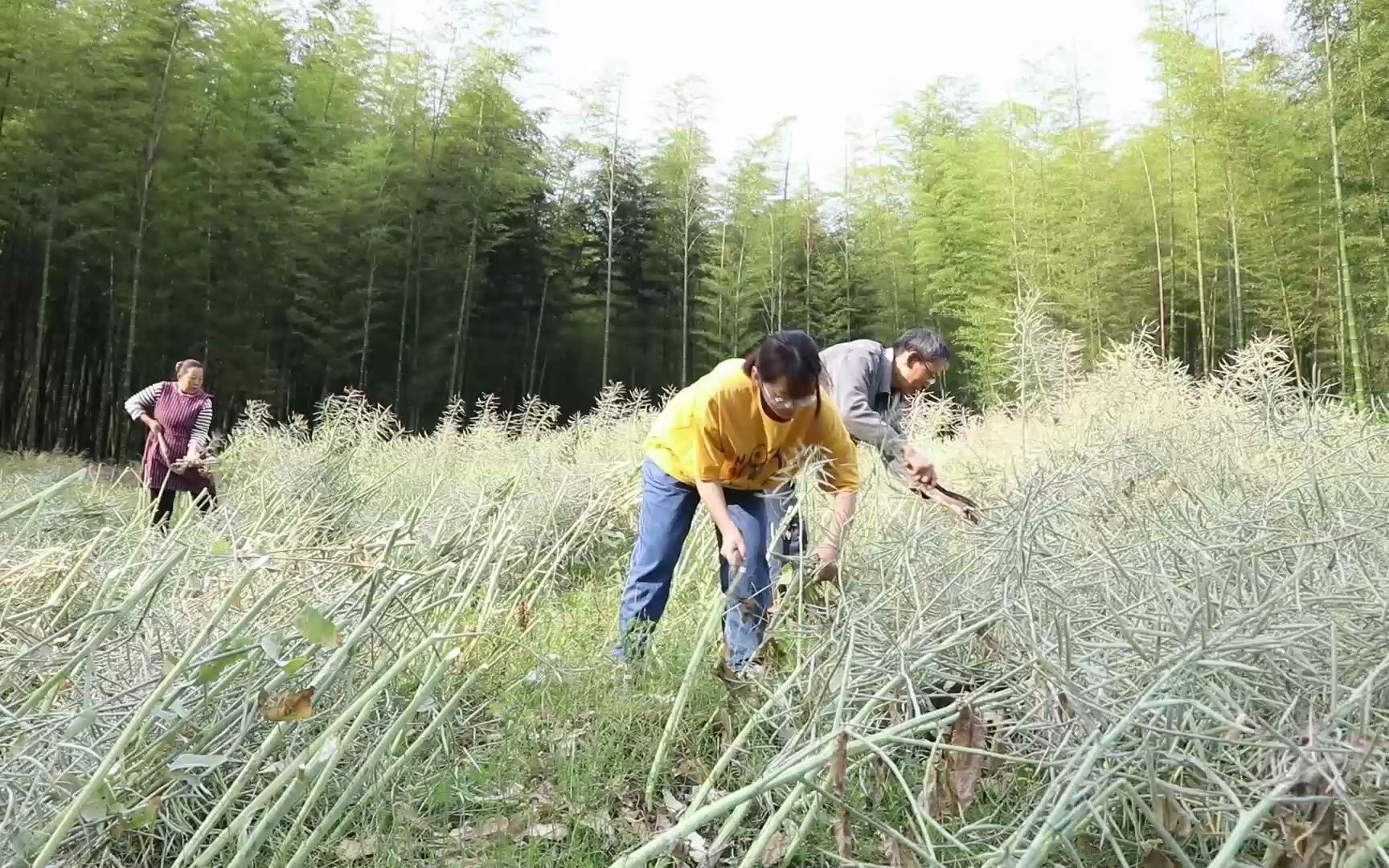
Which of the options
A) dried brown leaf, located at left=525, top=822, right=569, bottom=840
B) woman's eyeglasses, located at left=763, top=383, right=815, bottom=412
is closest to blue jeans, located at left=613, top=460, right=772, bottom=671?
woman's eyeglasses, located at left=763, top=383, right=815, bottom=412

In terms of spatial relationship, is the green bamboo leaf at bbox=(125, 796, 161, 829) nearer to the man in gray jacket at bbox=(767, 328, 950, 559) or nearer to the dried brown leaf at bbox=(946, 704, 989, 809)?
the dried brown leaf at bbox=(946, 704, 989, 809)

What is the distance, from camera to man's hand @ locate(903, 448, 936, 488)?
7.34ft

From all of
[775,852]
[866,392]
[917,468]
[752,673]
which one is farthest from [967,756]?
[866,392]

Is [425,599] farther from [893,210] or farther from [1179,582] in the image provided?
[893,210]

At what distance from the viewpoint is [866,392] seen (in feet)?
8.74

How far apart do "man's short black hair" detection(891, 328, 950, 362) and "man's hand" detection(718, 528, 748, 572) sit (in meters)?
1.00

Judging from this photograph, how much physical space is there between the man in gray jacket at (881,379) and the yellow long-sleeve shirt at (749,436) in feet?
0.94

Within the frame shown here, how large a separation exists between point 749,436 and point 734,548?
1.20 ft

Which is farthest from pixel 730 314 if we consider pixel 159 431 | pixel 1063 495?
pixel 1063 495

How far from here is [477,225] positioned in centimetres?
1143

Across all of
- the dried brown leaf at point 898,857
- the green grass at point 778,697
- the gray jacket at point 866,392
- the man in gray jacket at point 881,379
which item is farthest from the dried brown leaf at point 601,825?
the gray jacket at point 866,392

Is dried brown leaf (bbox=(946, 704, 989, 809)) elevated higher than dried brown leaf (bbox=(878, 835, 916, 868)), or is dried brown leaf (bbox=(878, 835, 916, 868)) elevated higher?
dried brown leaf (bbox=(946, 704, 989, 809))

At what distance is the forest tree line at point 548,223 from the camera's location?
27.4 ft

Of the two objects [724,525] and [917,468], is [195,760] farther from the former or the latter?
[917,468]
